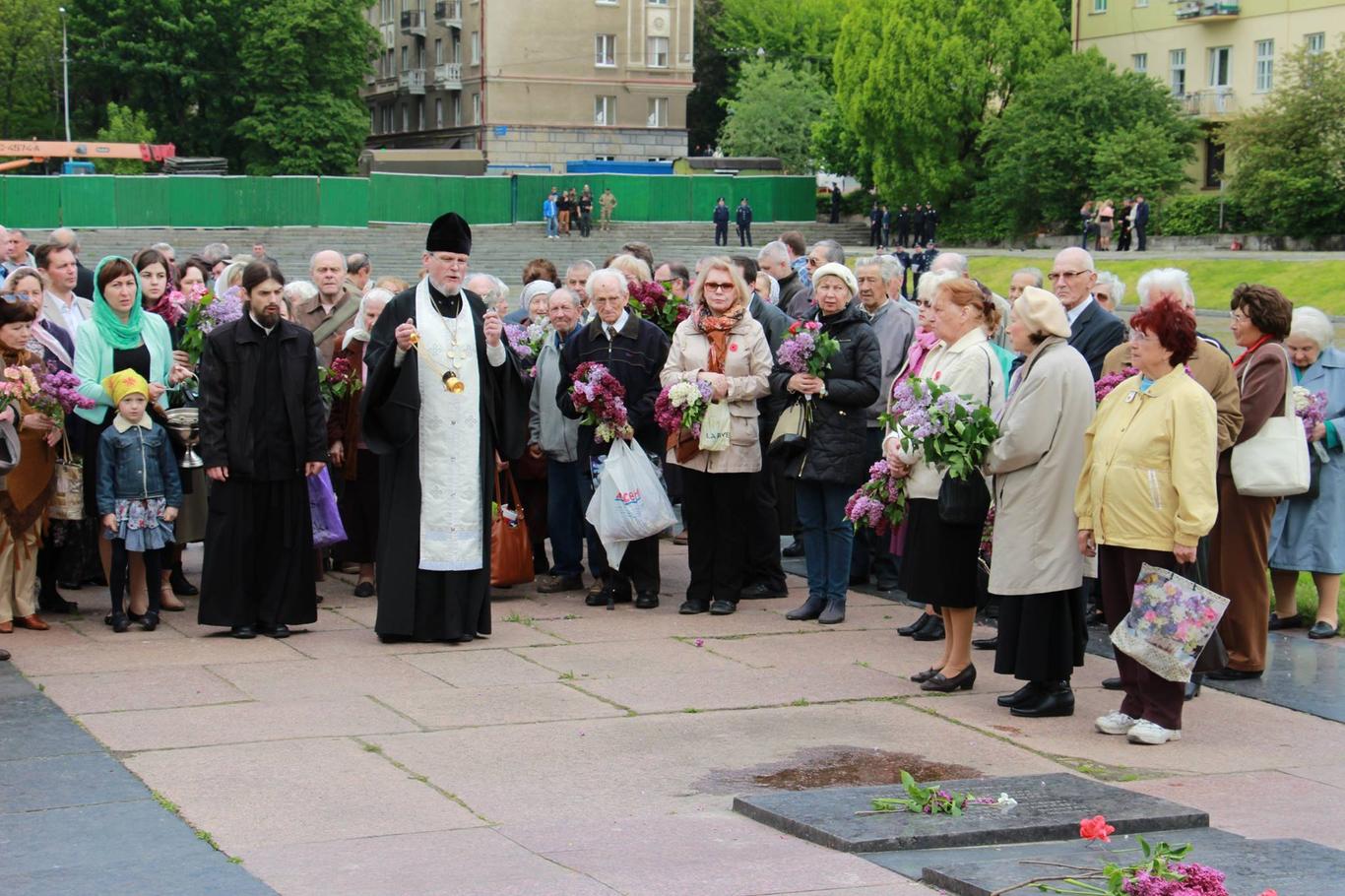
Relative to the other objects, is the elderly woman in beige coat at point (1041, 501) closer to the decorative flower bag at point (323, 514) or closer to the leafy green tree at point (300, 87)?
the decorative flower bag at point (323, 514)

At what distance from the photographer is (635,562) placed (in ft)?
35.3

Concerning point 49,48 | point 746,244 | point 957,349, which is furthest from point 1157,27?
point 957,349

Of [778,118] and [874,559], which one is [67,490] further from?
[778,118]

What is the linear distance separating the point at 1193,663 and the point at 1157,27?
60.5 meters

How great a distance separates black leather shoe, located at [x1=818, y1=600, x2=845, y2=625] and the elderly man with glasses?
2.00 meters

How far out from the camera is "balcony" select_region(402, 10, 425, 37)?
85.5 m

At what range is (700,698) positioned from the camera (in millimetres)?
8312

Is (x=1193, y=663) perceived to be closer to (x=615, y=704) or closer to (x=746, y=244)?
(x=615, y=704)

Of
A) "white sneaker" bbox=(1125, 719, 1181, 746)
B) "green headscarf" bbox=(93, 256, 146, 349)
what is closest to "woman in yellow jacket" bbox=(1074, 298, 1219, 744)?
"white sneaker" bbox=(1125, 719, 1181, 746)

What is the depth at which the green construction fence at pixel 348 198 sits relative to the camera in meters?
49.5

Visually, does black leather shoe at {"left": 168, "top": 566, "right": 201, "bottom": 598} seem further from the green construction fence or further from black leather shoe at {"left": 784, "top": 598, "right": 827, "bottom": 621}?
the green construction fence

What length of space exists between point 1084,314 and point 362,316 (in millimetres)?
4423

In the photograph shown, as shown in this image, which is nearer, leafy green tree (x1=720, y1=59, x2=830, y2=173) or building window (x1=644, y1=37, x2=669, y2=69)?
leafy green tree (x1=720, y1=59, x2=830, y2=173)

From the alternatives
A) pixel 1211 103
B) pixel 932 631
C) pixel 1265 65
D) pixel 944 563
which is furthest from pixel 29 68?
pixel 944 563
